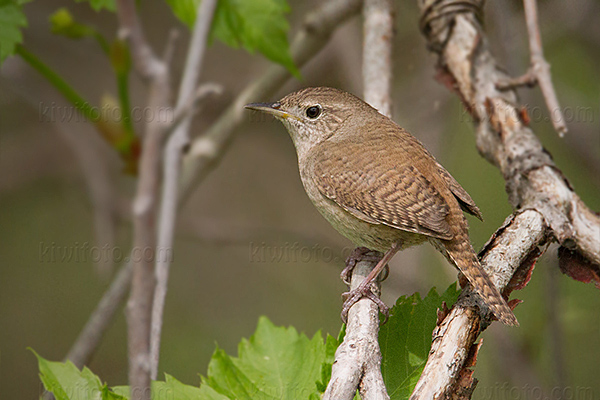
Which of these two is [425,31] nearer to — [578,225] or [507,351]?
[578,225]

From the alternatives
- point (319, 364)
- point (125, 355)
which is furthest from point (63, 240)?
point (319, 364)

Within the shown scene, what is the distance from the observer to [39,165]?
545cm

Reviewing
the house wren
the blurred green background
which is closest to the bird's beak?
the house wren

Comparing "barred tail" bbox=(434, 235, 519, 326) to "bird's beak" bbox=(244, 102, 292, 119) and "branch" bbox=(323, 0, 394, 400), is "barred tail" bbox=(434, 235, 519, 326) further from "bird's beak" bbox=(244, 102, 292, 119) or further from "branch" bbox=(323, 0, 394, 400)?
"bird's beak" bbox=(244, 102, 292, 119)

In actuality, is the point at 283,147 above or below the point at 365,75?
above

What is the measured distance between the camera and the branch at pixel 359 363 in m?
1.76

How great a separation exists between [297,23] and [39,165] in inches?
97.8

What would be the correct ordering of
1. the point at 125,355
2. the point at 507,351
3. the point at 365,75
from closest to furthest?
the point at 365,75
the point at 507,351
the point at 125,355

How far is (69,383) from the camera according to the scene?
81.4 inches

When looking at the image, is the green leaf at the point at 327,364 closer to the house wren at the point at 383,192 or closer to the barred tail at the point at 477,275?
the house wren at the point at 383,192

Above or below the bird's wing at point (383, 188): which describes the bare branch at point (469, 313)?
below

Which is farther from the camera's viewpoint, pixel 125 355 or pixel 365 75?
pixel 125 355

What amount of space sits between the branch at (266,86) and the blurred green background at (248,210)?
0.60 m

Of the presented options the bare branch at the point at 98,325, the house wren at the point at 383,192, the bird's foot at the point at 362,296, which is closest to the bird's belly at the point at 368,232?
the house wren at the point at 383,192
